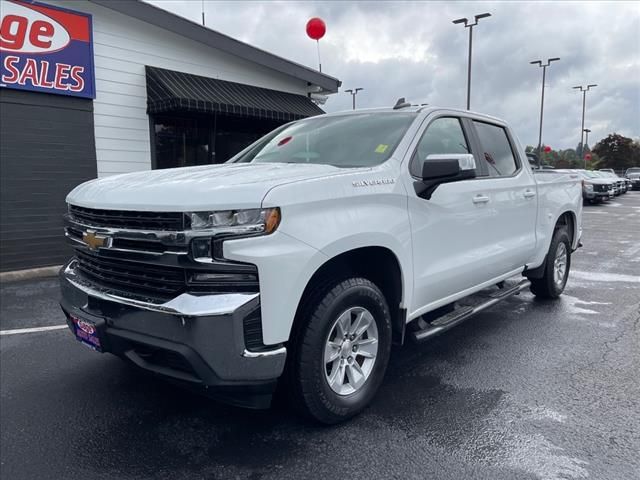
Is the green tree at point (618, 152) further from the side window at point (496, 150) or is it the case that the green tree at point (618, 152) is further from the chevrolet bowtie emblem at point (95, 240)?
the chevrolet bowtie emblem at point (95, 240)

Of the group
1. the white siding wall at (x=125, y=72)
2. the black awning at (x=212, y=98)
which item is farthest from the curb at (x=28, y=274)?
the black awning at (x=212, y=98)

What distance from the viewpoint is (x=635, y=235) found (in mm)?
12289

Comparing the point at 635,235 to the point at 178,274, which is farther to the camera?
the point at 635,235

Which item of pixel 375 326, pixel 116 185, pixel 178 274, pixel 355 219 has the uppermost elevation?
pixel 116 185

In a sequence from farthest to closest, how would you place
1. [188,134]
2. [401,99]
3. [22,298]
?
[188,134] → [22,298] → [401,99]

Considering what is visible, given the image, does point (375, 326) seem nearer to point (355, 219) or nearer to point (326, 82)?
point (355, 219)

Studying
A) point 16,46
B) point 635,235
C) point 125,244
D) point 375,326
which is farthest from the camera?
point 635,235

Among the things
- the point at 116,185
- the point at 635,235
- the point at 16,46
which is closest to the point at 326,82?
the point at 16,46

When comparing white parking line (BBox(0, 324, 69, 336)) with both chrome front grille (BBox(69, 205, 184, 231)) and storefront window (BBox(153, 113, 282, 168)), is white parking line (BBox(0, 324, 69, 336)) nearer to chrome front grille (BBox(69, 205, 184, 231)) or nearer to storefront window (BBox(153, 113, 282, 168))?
chrome front grille (BBox(69, 205, 184, 231))

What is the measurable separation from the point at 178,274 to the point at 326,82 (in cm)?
1130

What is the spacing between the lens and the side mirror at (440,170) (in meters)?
3.28

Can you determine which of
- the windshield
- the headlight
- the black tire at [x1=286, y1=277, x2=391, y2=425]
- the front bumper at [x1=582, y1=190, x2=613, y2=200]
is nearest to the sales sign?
the windshield

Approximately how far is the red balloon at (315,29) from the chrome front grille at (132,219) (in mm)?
7447

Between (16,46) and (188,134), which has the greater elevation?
(16,46)
